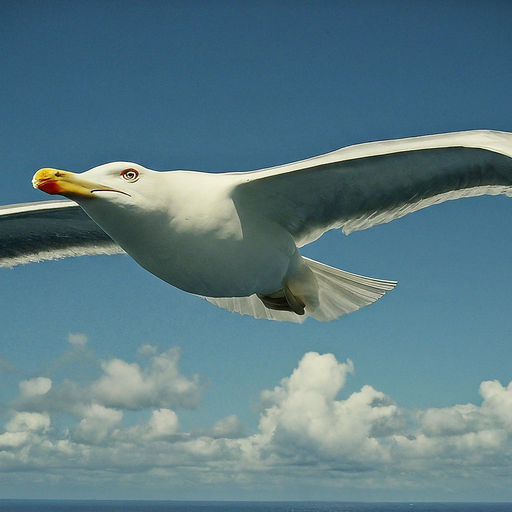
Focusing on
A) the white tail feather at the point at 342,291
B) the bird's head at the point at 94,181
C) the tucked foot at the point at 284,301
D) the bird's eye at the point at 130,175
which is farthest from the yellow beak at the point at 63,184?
the white tail feather at the point at 342,291

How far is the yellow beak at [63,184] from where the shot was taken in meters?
4.13

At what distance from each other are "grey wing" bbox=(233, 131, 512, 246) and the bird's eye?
770mm

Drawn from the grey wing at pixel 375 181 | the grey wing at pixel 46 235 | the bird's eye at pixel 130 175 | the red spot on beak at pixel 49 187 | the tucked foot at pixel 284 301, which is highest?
the grey wing at pixel 46 235

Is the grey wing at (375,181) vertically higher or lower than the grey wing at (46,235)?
lower

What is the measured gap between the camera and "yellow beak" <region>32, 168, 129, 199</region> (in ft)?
13.6

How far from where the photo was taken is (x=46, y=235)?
21.0 feet

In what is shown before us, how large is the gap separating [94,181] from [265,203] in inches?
53.2

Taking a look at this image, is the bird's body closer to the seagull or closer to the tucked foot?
the seagull

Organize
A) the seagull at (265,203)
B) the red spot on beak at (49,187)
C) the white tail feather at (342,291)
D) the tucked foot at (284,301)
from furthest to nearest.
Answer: the white tail feather at (342,291)
the tucked foot at (284,301)
the seagull at (265,203)
the red spot on beak at (49,187)

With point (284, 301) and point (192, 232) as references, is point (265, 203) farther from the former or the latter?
point (284, 301)

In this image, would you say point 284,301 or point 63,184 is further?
point 284,301

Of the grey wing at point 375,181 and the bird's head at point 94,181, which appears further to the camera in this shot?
the grey wing at point 375,181

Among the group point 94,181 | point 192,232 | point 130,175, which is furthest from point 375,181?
point 94,181

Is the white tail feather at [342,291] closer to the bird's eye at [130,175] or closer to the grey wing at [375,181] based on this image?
the grey wing at [375,181]
